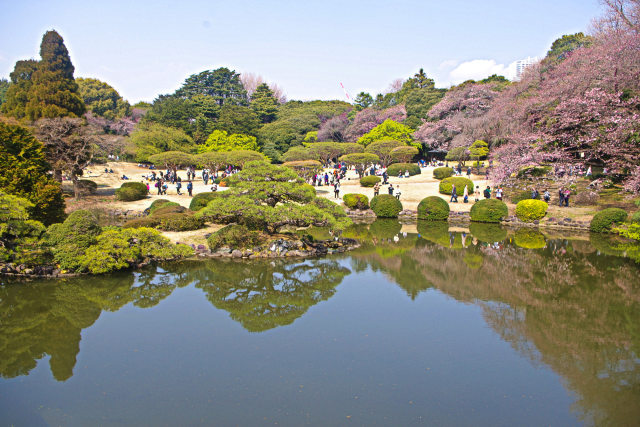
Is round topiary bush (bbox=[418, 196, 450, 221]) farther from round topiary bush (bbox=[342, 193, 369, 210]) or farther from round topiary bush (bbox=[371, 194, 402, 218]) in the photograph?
round topiary bush (bbox=[342, 193, 369, 210])

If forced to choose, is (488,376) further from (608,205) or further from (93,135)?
(93,135)

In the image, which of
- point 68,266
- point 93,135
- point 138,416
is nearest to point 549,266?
point 138,416

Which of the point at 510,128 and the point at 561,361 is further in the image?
the point at 510,128

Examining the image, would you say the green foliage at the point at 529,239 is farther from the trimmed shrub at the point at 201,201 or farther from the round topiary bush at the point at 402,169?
the round topiary bush at the point at 402,169

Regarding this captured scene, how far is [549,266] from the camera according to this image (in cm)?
1605

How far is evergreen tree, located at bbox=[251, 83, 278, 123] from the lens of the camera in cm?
6906

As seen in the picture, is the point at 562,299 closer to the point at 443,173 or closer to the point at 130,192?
the point at 443,173

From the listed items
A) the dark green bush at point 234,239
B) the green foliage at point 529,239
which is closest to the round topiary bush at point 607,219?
the green foliage at point 529,239

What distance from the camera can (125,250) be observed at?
1425 centimetres

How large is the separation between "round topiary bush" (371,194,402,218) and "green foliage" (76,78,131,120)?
52029 millimetres

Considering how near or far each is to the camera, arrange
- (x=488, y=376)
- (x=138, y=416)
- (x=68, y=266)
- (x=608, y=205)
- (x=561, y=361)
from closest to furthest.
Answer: (x=138, y=416)
(x=488, y=376)
(x=561, y=361)
(x=68, y=266)
(x=608, y=205)

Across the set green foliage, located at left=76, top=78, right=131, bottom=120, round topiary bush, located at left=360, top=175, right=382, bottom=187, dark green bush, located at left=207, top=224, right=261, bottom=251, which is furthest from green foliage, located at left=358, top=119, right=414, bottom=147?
green foliage, located at left=76, top=78, right=131, bottom=120

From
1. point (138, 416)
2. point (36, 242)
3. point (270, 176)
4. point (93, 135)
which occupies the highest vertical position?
point (93, 135)

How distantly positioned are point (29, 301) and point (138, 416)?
713 centimetres
